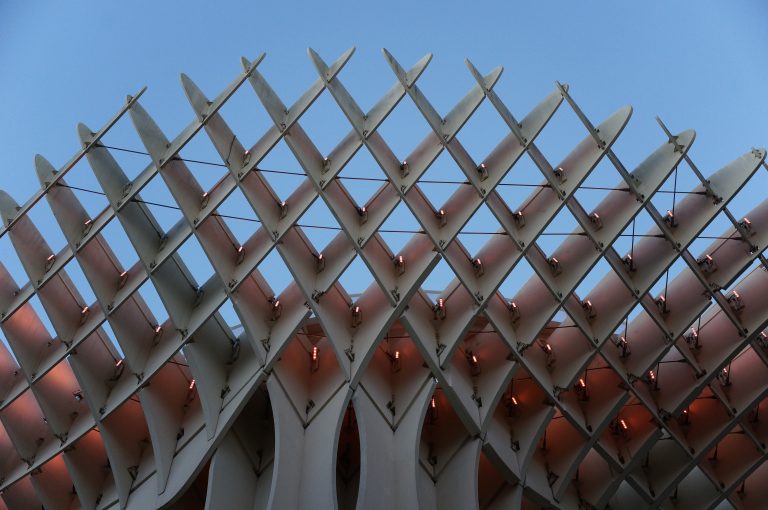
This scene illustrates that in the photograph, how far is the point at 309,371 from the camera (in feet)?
117

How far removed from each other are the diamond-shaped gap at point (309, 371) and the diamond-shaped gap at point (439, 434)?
12.3ft

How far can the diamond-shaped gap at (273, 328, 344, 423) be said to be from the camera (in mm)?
33750

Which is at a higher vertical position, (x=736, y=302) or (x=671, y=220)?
(x=671, y=220)

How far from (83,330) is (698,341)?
78.8ft

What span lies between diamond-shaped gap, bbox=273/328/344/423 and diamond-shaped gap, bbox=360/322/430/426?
1309mm

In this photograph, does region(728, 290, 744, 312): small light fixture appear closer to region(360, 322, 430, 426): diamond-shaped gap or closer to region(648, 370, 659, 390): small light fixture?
region(648, 370, 659, 390): small light fixture

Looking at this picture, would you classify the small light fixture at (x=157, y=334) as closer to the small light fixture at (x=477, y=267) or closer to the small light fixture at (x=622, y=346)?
the small light fixture at (x=477, y=267)

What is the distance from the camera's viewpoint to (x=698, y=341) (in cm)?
3878

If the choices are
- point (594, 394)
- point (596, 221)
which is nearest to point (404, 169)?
point (596, 221)

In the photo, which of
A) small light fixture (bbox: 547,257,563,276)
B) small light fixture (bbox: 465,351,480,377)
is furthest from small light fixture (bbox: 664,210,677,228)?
small light fixture (bbox: 465,351,480,377)

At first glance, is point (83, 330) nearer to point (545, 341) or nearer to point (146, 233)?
point (146, 233)

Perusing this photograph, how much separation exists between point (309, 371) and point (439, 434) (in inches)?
212

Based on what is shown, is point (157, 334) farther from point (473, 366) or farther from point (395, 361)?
point (473, 366)

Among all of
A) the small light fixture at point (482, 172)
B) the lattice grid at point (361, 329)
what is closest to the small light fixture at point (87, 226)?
the lattice grid at point (361, 329)
